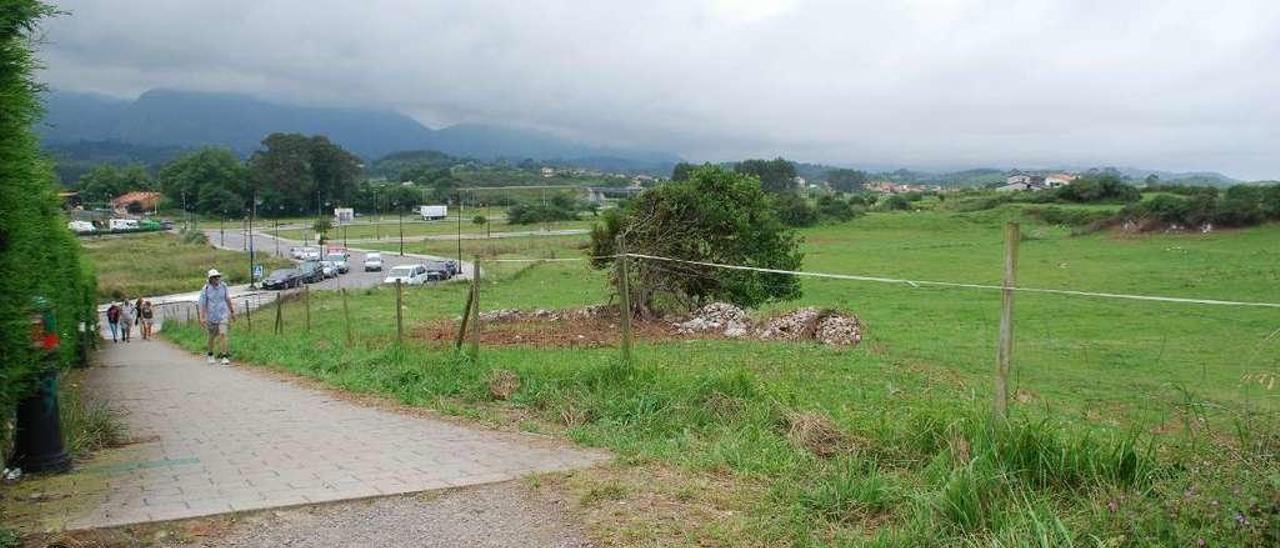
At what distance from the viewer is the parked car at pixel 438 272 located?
50.8m

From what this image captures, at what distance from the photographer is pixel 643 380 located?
775 cm

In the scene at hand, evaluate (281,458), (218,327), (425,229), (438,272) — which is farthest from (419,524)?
(425,229)

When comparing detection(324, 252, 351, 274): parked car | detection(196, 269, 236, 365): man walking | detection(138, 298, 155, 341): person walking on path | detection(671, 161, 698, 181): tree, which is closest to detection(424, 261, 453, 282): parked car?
detection(324, 252, 351, 274): parked car

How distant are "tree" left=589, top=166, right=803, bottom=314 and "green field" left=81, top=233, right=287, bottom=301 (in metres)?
37.7

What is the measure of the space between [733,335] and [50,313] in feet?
43.5

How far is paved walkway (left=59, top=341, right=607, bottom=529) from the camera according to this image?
5133 millimetres

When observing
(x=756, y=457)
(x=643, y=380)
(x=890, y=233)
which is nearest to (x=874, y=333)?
(x=643, y=380)

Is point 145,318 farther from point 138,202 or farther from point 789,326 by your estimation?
point 138,202

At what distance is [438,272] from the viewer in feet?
172

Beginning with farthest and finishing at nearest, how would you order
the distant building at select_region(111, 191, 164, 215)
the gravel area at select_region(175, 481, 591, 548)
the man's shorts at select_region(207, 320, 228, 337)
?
1. the distant building at select_region(111, 191, 164, 215)
2. the man's shorts at select_region(207, 320, 228, 337)
3. the gravel area at select_region(175, 481, 591, 548)

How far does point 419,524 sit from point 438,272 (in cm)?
4896

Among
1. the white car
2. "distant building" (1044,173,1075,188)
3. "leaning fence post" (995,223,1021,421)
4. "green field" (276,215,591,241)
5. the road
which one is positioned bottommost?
the road

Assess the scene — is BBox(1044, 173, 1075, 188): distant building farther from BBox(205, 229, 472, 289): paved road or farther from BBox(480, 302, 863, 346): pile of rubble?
BBox(480, 302, 863, 346): pile of rubble

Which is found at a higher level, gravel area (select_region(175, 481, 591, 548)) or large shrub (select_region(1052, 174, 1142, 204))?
large shrub (select_region(1052, 174, 1142, 204))
